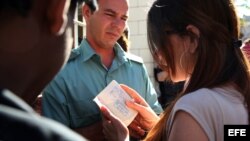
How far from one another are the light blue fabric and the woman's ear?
95cm

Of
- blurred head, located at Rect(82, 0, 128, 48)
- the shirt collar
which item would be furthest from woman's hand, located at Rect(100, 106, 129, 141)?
blurred head, located at Rect(82, 0, 128, 48)

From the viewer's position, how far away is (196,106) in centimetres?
Result: 190

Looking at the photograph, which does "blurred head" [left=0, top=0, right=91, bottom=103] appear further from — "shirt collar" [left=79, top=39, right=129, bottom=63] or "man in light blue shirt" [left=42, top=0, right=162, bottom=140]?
"shirt collar" [left=79, top=39, right=129, bottom=63]

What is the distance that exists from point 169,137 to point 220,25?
490 millimetres

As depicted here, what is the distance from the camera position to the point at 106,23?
3172mm

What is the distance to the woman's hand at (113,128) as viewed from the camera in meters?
2.56

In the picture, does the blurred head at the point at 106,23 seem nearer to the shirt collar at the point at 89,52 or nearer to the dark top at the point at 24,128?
the shirt collar at the point at 89,52

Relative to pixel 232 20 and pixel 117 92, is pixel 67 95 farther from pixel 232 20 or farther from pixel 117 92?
pixel 232 20

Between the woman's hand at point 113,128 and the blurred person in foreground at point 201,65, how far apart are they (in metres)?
0.41

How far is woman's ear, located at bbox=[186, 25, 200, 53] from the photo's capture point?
2.07 metres

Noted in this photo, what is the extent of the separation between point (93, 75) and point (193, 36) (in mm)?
1068

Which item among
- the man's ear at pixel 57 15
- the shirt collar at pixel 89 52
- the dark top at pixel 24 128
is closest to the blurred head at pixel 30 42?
the man's ear at pixel 57 15

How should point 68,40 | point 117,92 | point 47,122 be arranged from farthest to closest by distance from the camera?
point 117,92 → point 68,40 → point 47,122

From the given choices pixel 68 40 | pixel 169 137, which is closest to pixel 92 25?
pixel 169 137
